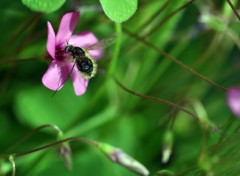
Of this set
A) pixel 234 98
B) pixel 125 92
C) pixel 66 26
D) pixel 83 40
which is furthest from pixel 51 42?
pixel 125 92

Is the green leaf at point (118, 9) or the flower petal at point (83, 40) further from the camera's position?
the flower petal at point (83, 40)

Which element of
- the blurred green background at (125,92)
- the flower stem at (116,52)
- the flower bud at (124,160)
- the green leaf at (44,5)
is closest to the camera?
the green leaf at (44,5)

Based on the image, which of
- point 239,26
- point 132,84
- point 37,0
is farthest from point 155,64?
point 37,0

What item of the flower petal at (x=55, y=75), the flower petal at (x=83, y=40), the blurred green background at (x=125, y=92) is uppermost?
the blurred green background at (x=125, y=92)

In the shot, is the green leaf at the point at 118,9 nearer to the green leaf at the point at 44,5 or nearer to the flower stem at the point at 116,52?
the green leaf at the point at 44,5

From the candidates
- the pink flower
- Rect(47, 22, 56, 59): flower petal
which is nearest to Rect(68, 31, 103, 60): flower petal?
the pink flower

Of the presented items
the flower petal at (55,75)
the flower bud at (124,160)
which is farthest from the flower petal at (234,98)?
the flower petal at (55,75)

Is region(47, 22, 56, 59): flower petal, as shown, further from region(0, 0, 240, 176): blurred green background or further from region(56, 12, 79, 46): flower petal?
region(0, 0, 240, 176): blurred green background

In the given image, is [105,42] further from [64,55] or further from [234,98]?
[234,98]
